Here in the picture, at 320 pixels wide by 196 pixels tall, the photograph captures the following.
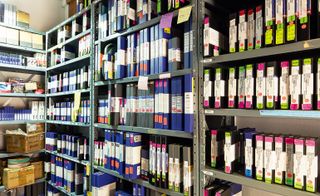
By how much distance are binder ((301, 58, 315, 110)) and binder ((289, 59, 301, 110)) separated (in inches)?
0.6

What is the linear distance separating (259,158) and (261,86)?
368mm

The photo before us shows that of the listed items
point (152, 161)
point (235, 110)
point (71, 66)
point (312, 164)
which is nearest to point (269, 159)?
point (312, 164)

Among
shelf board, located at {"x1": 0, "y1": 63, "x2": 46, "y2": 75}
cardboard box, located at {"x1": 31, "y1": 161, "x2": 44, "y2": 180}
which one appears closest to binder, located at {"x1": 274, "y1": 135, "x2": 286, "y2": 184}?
cardboard box, located at {"x1": 31, "y1": 161, "x2": 44, "y2": 180}

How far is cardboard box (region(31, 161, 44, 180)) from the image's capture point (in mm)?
2898

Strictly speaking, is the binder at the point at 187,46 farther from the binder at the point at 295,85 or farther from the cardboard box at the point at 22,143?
the cardboard box at the point at 22,143

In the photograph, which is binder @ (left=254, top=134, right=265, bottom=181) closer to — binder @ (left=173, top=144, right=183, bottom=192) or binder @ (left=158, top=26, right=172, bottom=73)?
binder @ (left=173, top=144, right=183, bottom=192)

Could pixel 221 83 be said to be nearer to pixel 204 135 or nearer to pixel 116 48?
pixel 204 135

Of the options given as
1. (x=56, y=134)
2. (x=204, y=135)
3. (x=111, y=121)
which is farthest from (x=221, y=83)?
(x=56, y=134)

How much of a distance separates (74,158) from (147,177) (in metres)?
1.20

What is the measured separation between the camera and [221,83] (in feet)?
4.09

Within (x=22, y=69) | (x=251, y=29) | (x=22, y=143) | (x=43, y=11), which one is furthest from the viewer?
(x=43, y=11)

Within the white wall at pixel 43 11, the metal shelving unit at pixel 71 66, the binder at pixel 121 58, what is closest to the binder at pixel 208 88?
the binder at pixel 121 58

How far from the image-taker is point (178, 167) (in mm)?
1387

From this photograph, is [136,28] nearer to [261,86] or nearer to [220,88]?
[220,88]
